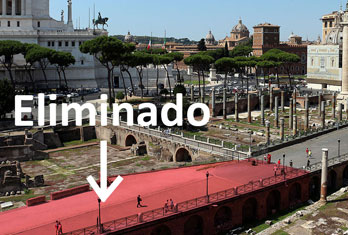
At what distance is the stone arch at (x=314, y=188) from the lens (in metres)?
39.4

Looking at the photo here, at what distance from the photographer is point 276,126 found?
65.8 m

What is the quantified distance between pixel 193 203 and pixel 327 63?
78.2 metres

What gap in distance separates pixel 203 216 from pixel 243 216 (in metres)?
4.51

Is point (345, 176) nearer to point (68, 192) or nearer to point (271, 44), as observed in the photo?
point (68, 192)

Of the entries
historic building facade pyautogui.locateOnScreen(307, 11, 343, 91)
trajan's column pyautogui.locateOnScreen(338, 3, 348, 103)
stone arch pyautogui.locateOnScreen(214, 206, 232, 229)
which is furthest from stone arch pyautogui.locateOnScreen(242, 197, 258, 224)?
historic building facade pyautogui.locateOnScreen(307, 11, 343, 91)

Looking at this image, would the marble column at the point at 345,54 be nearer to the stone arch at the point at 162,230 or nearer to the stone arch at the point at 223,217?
the stone arch at the point at 223,217

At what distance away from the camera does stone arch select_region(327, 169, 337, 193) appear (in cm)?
4125

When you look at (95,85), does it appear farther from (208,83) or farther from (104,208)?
(104,208)

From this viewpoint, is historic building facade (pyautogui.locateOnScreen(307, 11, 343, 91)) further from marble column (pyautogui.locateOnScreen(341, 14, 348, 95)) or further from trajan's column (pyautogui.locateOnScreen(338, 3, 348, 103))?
marble column (pyautogui.locateOnScreen(341, 14, 348, 95))

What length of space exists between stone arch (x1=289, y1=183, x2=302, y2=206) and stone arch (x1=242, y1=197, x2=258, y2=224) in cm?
400

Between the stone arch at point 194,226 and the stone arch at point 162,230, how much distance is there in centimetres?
148

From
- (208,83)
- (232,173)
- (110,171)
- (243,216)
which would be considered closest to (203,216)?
(243,216)

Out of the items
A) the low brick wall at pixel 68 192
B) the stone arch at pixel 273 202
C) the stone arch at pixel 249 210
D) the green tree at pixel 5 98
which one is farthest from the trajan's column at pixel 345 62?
the low brick wall at pixel 68 192

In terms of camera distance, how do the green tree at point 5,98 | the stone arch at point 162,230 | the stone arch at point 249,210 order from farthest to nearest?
the green tree at point 5,98 → the stone arch at point 249,210 → the stone arch at point 162,230
